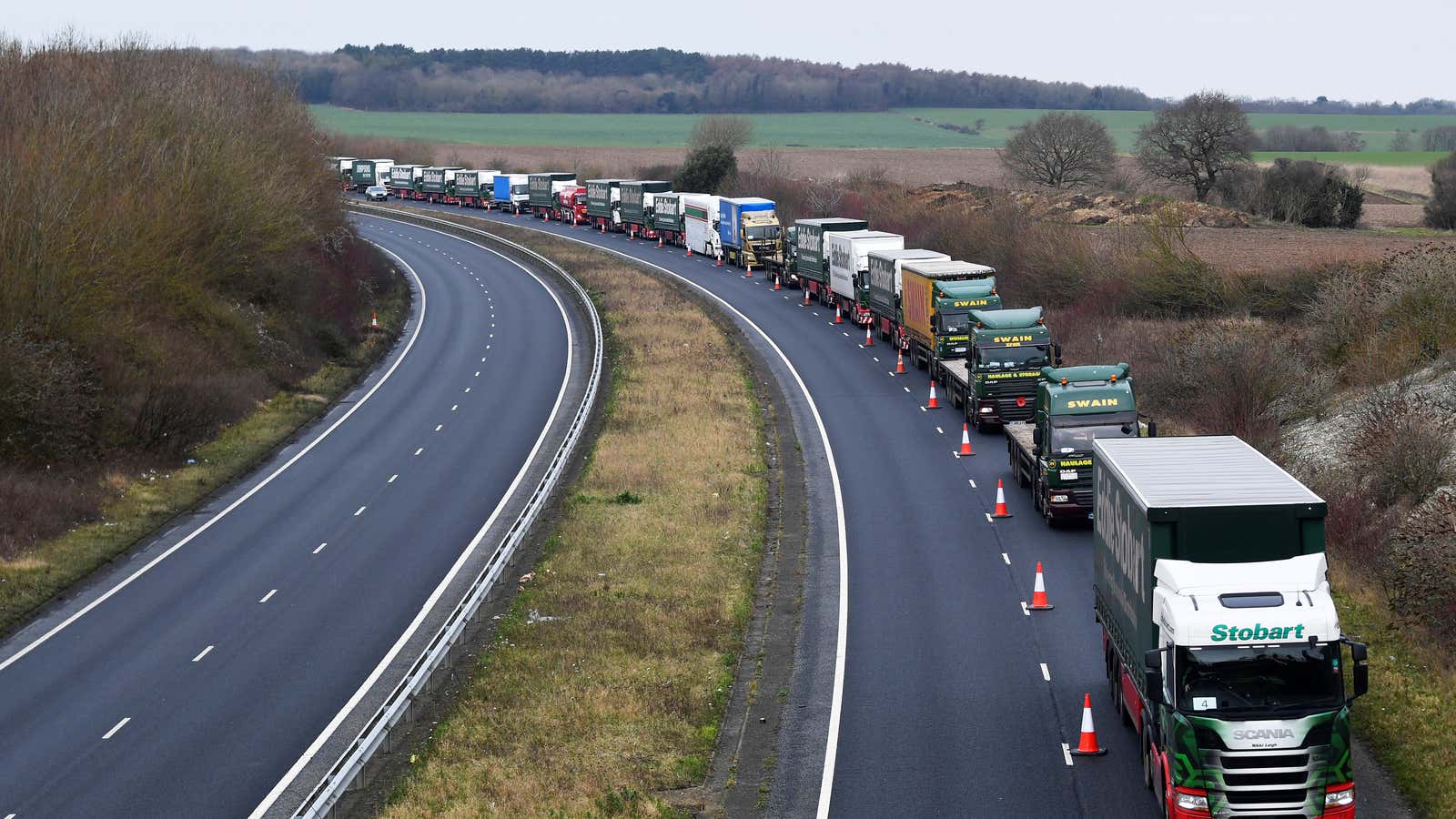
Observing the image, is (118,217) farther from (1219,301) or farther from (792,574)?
(1219,301)

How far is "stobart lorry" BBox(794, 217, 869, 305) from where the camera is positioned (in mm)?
72062

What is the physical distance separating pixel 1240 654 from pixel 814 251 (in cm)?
5910

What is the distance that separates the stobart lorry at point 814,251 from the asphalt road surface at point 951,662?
1135 inches

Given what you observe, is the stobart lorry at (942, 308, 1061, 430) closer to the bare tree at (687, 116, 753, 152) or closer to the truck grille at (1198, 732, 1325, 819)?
the truck grille at (1198, 732, 1325, 819)

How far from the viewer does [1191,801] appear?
16.1m

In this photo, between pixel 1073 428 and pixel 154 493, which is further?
pixel 154 493

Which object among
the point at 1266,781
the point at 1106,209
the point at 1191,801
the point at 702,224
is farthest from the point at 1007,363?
the point at 702,224

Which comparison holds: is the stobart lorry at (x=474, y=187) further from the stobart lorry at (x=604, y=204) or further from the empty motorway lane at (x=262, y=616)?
the empty motorway lane at (x=262, y=616)

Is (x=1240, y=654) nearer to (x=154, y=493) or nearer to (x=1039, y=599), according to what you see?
(x=1039, y=599)

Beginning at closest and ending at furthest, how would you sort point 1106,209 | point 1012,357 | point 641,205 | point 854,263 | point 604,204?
point 1012,357, point 854,263, point 1106,209, point 641,205, point 604,204

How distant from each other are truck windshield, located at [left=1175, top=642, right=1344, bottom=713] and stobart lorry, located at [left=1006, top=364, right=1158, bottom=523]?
15411mm

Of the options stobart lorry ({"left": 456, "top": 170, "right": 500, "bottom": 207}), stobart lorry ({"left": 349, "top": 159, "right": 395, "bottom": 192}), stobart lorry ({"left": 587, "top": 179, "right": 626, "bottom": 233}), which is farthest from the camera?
stobart lorry ({"left": 349, "top": 159, "right": 395, "bottom": 192})

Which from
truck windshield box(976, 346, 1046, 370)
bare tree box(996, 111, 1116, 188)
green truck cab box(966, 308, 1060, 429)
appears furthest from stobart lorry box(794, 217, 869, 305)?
bare tree box(996, 111, 1116, 188)

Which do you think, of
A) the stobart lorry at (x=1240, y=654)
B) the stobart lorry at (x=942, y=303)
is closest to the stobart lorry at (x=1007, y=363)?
the stobart lorry at (x=942, y=303)
